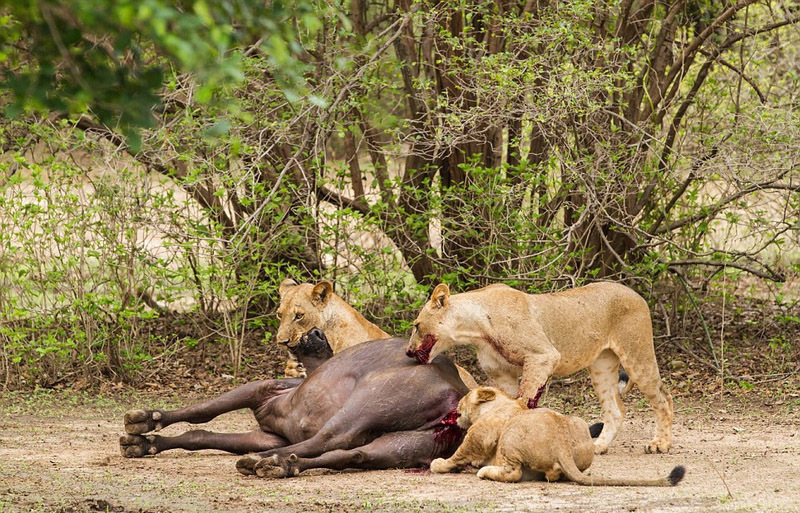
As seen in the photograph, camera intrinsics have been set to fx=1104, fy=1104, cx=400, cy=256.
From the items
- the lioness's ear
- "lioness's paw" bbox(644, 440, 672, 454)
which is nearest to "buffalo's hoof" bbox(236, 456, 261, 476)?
the lioness's ear

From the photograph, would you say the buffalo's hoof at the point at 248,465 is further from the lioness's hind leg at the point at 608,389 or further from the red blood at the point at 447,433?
the lioness's hind leg at the point at 608,389

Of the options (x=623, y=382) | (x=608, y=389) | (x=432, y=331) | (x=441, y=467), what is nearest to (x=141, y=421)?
(x=432, y=331)

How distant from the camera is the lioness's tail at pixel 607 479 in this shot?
592 cm

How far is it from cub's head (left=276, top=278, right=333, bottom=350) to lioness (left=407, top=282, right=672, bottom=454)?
111 cm

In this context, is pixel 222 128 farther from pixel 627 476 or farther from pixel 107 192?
pixel 107 192

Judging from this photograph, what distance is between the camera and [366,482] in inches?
248

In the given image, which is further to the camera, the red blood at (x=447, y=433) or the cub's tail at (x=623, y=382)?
the cub's tail at (x=623, y=382)

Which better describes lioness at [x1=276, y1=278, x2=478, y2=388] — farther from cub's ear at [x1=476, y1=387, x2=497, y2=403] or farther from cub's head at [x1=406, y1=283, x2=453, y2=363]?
cub's ear at [x1=476, y1=387, x2=497, y2=403]

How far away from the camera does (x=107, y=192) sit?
10.4 meters

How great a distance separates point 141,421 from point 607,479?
3170 millimetres

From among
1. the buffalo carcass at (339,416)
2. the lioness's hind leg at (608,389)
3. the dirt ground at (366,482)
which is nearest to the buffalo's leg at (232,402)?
the buffalo carcass at (339,416)

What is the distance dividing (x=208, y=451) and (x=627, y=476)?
3054mm

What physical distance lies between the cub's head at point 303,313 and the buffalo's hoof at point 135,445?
1.27 meters

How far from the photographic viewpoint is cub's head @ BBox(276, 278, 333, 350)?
816 cm
